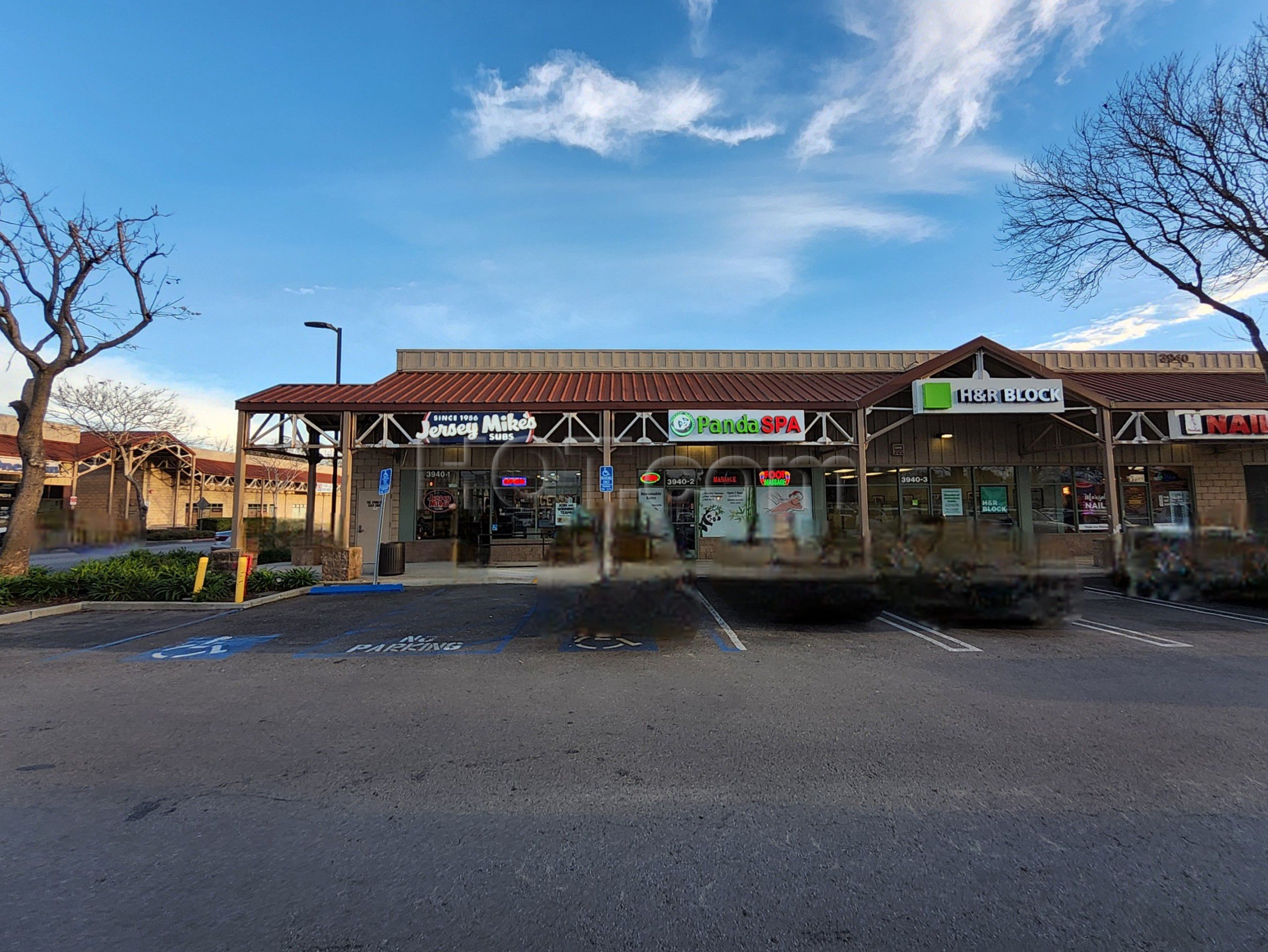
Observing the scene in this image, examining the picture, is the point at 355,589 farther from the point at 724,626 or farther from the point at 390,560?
the point at 724,626

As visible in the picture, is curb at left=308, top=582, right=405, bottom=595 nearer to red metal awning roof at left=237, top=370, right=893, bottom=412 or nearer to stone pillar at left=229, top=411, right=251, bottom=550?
stone pillar at left=229, top=411, right=251, bottom=550

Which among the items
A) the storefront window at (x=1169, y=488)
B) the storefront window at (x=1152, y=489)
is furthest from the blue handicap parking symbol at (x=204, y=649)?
the storefront window at (x=1169, y=488)

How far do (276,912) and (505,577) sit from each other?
506 inches

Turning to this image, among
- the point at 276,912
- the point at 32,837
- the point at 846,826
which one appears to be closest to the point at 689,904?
the point at 846,826

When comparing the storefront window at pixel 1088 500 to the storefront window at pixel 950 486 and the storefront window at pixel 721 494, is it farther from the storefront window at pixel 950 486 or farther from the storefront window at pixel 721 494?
the storefront window at pixel 721 494

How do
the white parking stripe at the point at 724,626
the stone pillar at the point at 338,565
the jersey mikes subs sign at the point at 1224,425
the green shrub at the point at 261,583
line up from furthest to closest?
the jersey mikes subs sign at the point at 1224,425 < the stone pillar at the point at 338,565 < the green shrub at the point at 261,583 < the white parking stripe at the point at 724,626

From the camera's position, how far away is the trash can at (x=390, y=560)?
621 inches

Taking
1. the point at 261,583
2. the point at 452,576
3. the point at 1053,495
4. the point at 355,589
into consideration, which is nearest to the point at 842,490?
the point at 1053,495

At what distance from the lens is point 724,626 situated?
29.4 ft

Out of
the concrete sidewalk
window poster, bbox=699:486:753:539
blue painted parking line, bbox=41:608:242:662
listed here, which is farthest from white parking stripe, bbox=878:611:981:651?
blue painted parking line, bbox=41:608:242:662

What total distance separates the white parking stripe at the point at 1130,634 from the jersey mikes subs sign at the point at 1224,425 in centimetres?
1104

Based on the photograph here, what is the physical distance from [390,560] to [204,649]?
313 inches

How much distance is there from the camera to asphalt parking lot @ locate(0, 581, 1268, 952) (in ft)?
8.36

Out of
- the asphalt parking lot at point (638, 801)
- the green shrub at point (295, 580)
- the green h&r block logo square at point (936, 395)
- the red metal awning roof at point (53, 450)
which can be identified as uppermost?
the red metal awning roof at point (53, 450)
